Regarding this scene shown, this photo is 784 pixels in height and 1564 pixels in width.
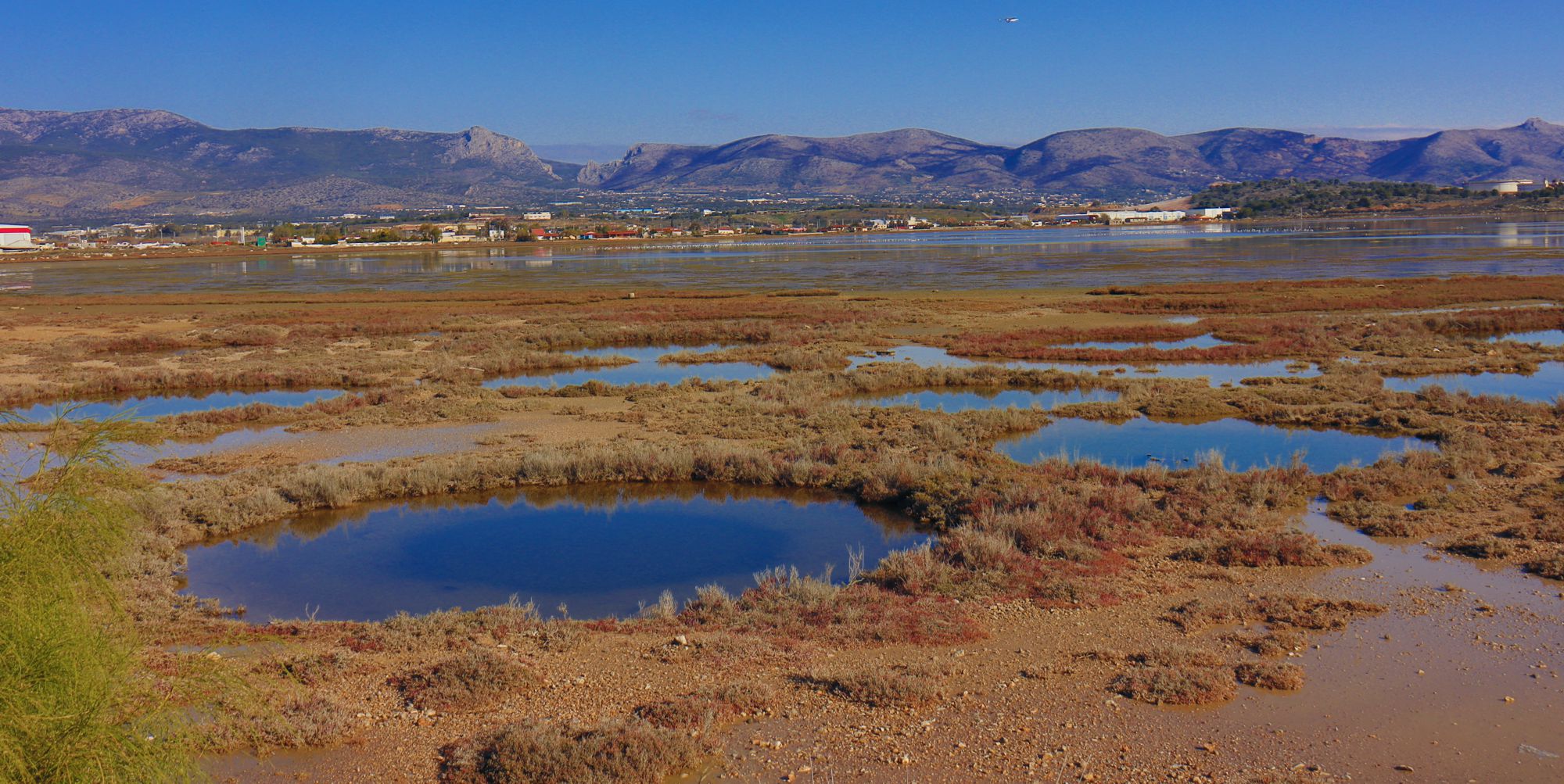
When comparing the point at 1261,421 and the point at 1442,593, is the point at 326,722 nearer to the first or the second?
the point at 1442,593

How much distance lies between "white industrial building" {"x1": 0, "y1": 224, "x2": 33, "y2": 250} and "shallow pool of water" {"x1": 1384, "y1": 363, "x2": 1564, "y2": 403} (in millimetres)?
183326

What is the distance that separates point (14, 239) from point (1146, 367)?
180998 mm

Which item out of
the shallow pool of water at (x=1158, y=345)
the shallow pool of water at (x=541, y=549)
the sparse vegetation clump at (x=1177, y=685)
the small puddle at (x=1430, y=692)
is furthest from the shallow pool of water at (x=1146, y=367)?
the sparse vegetation clump at (x=1177, y=685)

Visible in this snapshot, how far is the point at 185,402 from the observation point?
97.0ft

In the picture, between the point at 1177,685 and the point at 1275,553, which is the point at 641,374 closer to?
the point at 1275,553

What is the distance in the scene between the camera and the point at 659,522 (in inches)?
661

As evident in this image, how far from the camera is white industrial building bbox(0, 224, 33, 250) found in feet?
513

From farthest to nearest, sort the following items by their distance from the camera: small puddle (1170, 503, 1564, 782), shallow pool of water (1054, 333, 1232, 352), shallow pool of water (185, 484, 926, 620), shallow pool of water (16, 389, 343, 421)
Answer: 1. shallow pool of water (1054, 333, 1232, 352)
2. shallow pool of water (16, 389, 343, 421)
3. shallow pool of water (185, 484, 926, 620)
4. small puddle (1170, 503, 1564, 782)

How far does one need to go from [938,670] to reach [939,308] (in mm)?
41727

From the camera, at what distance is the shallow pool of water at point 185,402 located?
27.4 metres

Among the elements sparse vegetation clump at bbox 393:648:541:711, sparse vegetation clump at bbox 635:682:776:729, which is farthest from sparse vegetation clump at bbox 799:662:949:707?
sparse vegetation clump at bbox 393:648:541:711

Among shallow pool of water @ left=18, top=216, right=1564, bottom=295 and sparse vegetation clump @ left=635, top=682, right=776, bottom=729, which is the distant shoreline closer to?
shallow pool of water @ left=18, top=216, right=1564, bottom=295

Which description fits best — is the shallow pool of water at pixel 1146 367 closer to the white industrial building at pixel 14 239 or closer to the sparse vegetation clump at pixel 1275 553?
the sparse vegetation clump at pixel 1275 553

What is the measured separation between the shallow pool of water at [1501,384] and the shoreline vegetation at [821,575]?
2.70 ft
